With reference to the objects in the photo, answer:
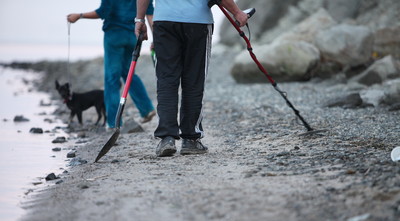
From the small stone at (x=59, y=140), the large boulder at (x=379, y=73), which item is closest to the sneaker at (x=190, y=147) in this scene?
the small stone at (x=59, y=140)

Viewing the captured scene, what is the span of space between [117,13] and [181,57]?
2177 mm

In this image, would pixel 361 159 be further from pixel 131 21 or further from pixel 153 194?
pixel 131 21

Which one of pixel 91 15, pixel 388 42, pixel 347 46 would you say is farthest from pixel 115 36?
pixel 388 42

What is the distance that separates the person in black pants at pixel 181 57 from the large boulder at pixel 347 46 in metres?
9.13

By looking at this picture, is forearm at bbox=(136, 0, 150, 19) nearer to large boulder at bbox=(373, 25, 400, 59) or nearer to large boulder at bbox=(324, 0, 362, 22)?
large boulder at bbox=(373, 25, 400, 59)

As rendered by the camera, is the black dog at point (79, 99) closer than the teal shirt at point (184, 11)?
No

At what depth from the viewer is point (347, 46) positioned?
47.3 ft

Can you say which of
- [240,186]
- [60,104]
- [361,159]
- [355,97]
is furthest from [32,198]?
[60,104]

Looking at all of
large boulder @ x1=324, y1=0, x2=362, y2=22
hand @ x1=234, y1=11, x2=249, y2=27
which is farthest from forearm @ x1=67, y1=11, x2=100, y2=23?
large boulder @ x1=324, y1=0, x2=362, y2=22

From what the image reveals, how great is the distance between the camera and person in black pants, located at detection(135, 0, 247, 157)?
575 cm

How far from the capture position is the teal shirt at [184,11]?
572cm

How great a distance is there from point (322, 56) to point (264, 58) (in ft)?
5.35

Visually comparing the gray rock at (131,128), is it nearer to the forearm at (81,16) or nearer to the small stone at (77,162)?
the forearm at (81,16)

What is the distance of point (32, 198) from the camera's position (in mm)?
5098
